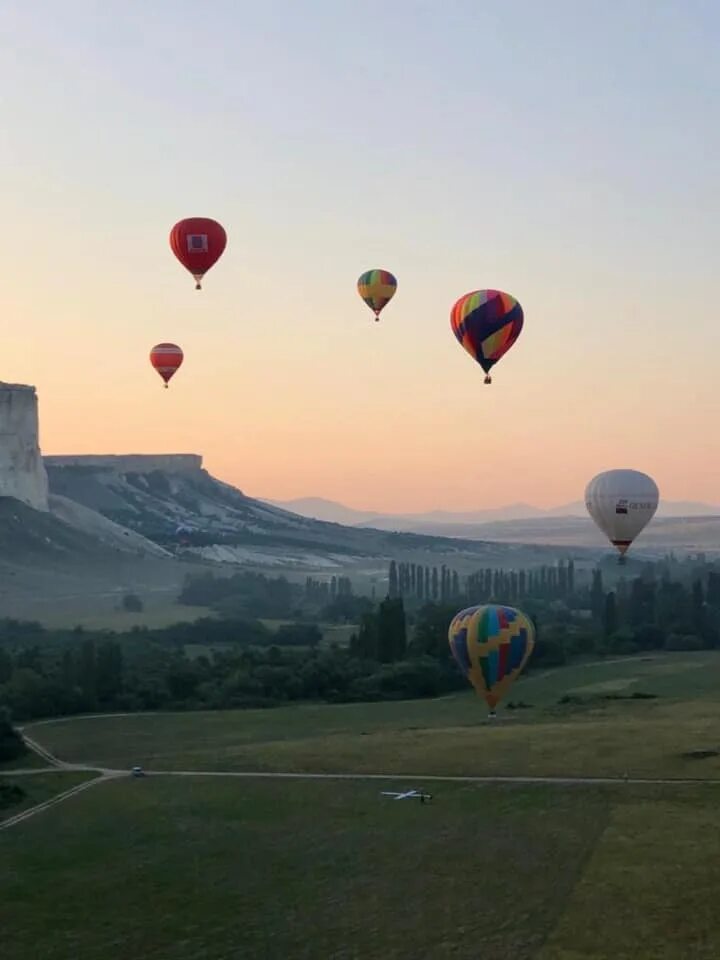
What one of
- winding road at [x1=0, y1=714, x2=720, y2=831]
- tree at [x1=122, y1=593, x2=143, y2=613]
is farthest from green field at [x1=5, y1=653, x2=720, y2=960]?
tree at [x1=122, y1=593, x2=143, y2=613]

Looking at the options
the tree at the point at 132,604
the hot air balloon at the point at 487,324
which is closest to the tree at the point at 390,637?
the hot air balloon at the point at 487,324

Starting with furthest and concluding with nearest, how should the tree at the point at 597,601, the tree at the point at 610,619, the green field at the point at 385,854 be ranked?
the tree at the point at 597,601 < the tree at the point at 610,619 < the green field at the point at 385,854

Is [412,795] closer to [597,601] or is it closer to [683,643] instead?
[683,643]

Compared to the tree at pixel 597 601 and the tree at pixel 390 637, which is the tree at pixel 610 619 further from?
the tree at pixel 390 637

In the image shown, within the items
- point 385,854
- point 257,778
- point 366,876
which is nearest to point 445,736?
point 257,778

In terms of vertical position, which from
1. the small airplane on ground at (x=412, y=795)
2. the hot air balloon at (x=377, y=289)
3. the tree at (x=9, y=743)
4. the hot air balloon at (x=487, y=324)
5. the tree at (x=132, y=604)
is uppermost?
the hot air balloon at (x=377, y=289)
